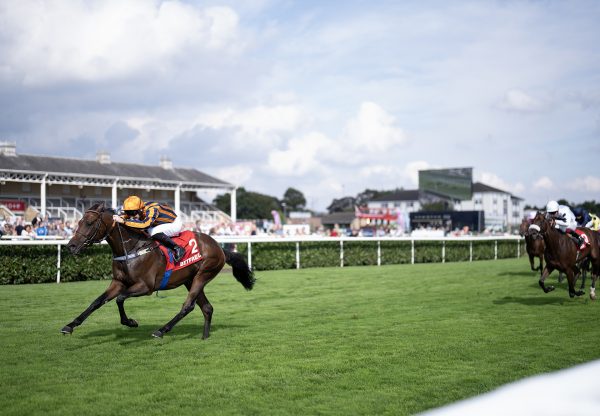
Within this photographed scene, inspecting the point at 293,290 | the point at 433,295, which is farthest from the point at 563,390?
the point at 293,290

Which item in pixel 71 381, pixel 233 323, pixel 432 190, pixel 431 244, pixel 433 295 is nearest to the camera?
pixel 71 381

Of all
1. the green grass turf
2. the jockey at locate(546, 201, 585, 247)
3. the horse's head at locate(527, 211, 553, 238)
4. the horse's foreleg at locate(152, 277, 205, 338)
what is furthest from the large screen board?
the horse's foreleg at locate(152, 277, 205, 338)

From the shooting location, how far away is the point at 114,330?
24.4ft

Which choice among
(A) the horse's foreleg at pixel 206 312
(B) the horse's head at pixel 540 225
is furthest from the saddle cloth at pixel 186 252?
(B) the horse's head at pixel 540 225

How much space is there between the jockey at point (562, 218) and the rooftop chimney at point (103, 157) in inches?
1385

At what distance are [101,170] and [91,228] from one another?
3357 centimetres

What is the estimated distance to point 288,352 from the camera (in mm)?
6023

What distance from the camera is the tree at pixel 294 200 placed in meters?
120

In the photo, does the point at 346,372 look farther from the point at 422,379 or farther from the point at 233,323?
the point at 233,323

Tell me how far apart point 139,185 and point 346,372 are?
114 feet

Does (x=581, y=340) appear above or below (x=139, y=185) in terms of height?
below

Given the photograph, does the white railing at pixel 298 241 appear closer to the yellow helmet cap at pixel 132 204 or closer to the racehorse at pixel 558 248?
the yellow helmet cap at pixel 132 204

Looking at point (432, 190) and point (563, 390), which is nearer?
point (563, 390)

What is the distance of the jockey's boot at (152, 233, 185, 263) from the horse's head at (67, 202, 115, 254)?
51 cm
